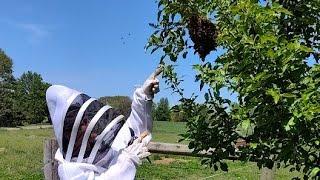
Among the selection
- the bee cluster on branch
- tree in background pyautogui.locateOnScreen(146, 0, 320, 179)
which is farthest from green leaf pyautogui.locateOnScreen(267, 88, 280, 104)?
the bee cluster on branch

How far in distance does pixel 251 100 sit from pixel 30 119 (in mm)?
68446

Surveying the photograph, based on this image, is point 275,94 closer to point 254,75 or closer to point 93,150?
point 254,75

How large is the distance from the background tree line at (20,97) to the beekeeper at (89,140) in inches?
2346

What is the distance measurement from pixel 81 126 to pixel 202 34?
0.80 m

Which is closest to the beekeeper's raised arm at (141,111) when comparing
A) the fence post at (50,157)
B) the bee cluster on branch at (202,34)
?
the bee cluster on branch at (202,34)

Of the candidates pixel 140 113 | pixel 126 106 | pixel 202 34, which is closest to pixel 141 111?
pixel 140 113

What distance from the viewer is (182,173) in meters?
13.8

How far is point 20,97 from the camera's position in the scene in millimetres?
74312

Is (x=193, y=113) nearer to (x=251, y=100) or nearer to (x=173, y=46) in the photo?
(x=173, y=46)

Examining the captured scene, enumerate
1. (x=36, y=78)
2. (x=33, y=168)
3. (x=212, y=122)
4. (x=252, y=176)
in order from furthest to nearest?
(x=36, y=78) < (x=33, y=168) < (x=252, y=176) < (x=212, y=122)

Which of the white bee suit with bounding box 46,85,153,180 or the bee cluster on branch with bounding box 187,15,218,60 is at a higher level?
the bee cluster on branch with bounding box 187,15,218,60

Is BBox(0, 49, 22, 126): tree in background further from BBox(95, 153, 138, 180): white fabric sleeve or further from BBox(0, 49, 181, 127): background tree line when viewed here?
BBox(95, 153, 138, 180): white fabric sleeve

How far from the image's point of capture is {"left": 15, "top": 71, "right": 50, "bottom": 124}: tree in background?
6900 centimetres

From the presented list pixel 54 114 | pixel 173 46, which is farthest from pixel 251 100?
pixel 54 114
